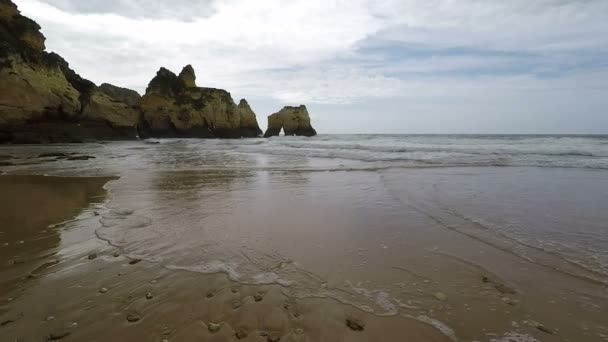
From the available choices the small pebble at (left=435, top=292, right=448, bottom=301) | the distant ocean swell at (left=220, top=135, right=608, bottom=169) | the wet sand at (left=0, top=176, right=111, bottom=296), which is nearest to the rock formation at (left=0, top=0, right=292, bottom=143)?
the distant ocean swell at (left=220, top=135, right=608, bottom=169)

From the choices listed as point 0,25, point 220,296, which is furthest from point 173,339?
point 0,25

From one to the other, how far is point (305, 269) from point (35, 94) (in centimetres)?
3058

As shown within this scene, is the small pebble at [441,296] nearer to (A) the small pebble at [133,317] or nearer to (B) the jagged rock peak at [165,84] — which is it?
(A) the small pebble at [133,317]

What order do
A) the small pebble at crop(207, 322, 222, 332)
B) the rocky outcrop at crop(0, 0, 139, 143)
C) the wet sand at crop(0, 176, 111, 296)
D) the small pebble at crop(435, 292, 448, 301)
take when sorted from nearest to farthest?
the small pebble at crop(207, 322, 222, 332) < the small pebble at crop(435, 292, 448, 301) < the wet sand at crop(0, 176, 111, 296) < the rocky outcrop at crop(0, 0, 139, 143)

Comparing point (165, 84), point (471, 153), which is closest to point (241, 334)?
point (471, 153)

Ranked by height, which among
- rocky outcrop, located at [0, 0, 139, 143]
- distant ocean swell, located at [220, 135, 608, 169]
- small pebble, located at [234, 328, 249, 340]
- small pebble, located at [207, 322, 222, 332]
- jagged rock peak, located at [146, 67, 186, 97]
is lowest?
small pebble, located at [234, 328, 249, 340]

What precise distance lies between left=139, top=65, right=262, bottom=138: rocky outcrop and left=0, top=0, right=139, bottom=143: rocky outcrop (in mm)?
14615

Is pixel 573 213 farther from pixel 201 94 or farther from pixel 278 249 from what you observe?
pixel 201 94

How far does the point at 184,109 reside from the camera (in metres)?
49.8

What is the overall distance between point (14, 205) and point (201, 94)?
163ft

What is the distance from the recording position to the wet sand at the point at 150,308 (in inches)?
78.7

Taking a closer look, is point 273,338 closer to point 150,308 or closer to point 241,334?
point 241,334

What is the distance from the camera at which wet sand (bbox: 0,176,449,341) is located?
6.56ft

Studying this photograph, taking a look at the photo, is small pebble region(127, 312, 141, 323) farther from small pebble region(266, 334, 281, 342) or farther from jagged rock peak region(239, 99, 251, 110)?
jagged rock peak region(239, 99, 251, 110)
